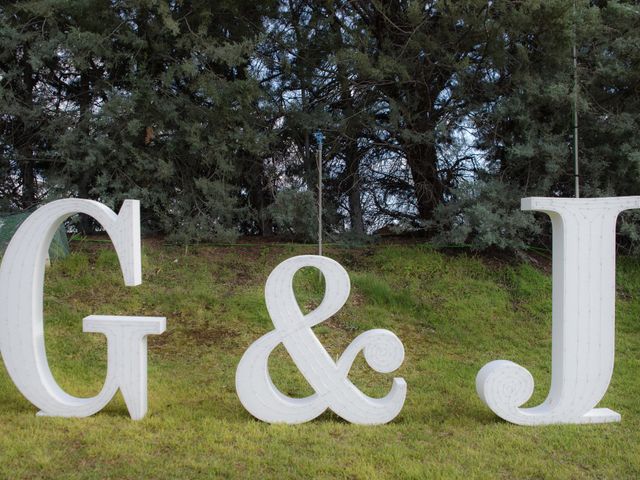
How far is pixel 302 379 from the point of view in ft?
15.2

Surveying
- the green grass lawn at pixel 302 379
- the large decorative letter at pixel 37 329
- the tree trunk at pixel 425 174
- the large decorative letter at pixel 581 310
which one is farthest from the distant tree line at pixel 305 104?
the large decorative letter at pixel 37 329

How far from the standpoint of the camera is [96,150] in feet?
22.3

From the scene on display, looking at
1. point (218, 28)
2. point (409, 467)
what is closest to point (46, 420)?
point (409, 467)

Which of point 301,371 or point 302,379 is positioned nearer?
point 301,371

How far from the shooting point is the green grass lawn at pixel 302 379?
3.04 m

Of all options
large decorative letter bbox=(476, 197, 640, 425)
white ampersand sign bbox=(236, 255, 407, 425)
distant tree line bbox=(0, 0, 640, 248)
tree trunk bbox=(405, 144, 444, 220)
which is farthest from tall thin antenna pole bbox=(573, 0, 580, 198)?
white ampersand sign bbox=(236, 255, 407, 425)

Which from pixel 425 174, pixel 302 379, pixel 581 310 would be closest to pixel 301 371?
pixel 302 379

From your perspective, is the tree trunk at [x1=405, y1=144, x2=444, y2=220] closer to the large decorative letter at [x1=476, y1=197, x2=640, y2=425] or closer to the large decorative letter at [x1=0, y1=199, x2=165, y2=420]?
the large decorative letter at [x1=476, y1=197, x2=640, y2=425]

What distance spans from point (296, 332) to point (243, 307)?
2553 mm

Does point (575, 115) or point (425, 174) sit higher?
point (575, 115)

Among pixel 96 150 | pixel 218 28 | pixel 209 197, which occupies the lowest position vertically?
pixel 209 197

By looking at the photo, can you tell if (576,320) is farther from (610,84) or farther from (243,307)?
(610,84)

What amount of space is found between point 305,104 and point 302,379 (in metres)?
4.42

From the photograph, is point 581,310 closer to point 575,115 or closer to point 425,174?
point 575,115
